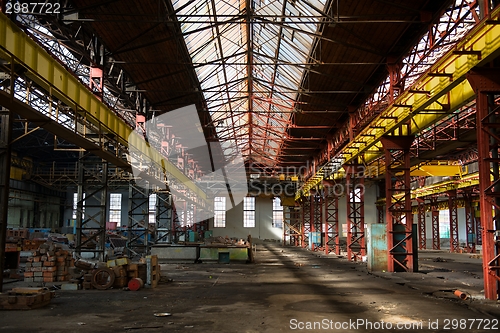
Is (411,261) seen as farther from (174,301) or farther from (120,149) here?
(120,149)

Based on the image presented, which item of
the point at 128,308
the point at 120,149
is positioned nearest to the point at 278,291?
the point at 128,308

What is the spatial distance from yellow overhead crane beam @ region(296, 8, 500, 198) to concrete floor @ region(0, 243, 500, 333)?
19.4 feet

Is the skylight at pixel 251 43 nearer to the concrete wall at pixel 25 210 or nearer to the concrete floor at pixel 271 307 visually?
the concrete floor at pixel 271 307

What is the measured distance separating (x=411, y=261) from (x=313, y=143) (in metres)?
Answer: 17.0

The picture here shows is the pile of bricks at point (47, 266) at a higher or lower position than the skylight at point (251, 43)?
lower

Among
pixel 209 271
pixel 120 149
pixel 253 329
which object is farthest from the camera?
pixel 209 271

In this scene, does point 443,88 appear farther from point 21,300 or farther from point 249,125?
point 249,125

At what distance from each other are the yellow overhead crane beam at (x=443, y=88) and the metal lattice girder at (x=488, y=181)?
588mm

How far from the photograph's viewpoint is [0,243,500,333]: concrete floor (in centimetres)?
899

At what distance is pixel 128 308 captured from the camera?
11.1 metres

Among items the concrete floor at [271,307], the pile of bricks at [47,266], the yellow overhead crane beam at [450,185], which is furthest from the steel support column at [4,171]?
the yellow overhead crane beam at [450,185]

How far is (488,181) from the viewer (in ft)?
37.8

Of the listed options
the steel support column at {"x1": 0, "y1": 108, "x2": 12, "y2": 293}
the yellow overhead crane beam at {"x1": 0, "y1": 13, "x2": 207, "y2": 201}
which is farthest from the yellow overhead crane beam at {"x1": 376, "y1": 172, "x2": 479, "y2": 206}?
the steel support column at {"x1": 0, "y1": 108, "x2": 12, "y2": 293}

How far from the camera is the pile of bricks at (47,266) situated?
52.4ft
